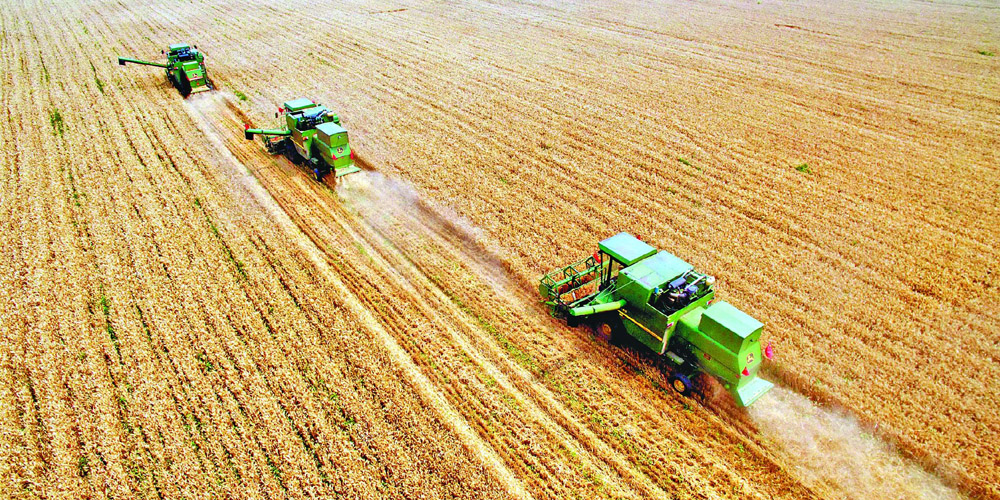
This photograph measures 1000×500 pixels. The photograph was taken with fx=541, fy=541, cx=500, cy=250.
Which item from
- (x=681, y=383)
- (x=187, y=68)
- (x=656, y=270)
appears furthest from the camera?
(x=187, y=68)

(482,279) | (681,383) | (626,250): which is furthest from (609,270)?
(482,279)

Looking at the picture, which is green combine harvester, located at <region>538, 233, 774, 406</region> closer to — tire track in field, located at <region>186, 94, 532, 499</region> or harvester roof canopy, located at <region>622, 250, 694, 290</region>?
harvester roof canopy, located at <region>622, 250, 694, 290</region>

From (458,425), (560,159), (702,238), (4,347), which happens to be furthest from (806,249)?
(4,347)

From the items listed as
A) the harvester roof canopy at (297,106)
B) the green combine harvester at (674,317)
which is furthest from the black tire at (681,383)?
Result: the harvester roof canopy at (297,106)

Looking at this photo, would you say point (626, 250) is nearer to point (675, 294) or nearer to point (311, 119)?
point (675, 294)

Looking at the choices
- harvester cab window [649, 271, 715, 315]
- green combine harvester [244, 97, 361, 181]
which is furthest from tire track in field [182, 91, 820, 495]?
harvester cab window [649, 271, 715, 315]

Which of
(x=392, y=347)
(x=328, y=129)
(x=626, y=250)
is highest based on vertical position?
(x=626, y=250)
